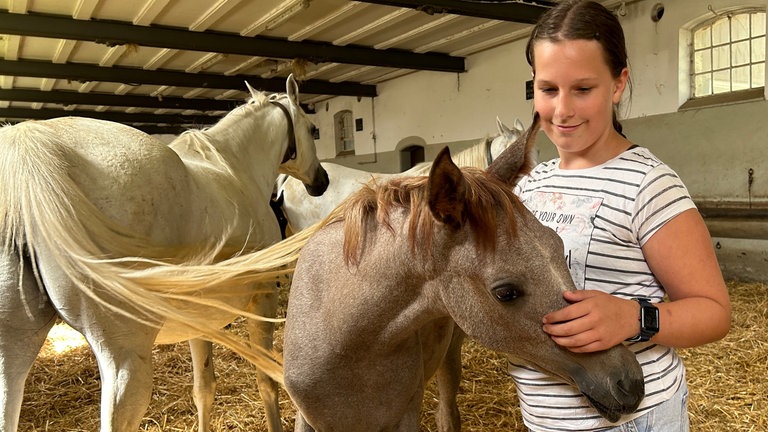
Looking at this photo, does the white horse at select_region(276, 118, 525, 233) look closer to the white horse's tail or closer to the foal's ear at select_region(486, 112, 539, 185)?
the white horse's tail

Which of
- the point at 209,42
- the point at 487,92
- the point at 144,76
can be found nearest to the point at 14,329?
the point at 209,42

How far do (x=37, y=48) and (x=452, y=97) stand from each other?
671cm

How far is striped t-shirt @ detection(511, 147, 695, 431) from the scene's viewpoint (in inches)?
41.4

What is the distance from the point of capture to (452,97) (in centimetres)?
952

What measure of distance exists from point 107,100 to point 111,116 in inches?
134

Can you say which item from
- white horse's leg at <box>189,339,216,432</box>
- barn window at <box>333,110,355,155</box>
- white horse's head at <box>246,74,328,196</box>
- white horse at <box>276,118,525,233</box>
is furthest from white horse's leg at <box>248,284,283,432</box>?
barn window at <box>333,110,355,155</box>

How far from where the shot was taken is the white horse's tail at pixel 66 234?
4.87ft

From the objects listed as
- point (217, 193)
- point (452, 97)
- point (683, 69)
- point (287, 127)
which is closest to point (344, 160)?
point (452, 97)

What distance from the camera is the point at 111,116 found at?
47.9ft

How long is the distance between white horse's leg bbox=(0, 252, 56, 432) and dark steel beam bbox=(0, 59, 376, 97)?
6.49 meters

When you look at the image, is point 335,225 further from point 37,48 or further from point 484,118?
point 37,48

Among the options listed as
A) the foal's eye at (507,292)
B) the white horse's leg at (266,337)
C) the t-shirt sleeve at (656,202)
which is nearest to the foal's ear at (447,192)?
the foal's eye at (507,292)

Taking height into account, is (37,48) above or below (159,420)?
above

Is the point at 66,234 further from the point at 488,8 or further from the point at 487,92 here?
the point at 487,92
